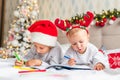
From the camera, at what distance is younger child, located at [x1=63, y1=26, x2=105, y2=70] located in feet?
6.59

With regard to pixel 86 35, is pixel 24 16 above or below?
above

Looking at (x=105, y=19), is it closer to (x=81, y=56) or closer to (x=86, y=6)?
(x=86, y=6)

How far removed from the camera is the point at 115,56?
270 centimetres

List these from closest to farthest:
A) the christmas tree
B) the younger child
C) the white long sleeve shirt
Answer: the younger child → the white long sleeve shirt → the christmas tree

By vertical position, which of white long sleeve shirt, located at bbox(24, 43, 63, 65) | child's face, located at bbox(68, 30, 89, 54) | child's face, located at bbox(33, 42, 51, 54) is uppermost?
child's face, located at bbox(68, 30, 89, 54)

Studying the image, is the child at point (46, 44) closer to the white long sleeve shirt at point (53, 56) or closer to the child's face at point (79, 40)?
the white long sleeve shirt at point (53, 56)

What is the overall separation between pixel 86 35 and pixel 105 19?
1.48 m

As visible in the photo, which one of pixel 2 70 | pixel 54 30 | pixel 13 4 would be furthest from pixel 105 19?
pixel 13 4

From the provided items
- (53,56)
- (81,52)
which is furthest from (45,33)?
(81,52)

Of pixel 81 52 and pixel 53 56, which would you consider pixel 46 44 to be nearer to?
pixel 53 56

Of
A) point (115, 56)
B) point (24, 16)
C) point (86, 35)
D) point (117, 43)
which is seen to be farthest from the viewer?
point (24, 16)

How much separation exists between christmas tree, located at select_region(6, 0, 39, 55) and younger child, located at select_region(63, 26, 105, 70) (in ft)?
7.94

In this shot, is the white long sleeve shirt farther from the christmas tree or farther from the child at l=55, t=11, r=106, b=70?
the christmas tree

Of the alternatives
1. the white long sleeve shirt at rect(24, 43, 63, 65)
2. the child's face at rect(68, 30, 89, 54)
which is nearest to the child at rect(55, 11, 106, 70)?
the child's face at rect(68, 30, 89, 54)
